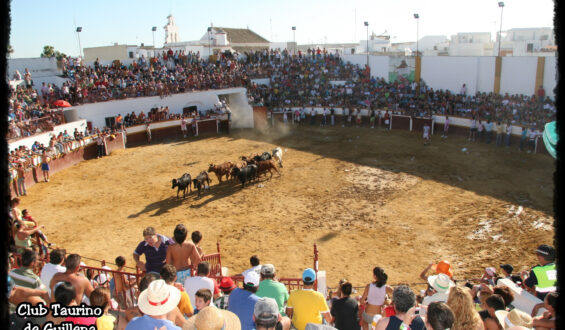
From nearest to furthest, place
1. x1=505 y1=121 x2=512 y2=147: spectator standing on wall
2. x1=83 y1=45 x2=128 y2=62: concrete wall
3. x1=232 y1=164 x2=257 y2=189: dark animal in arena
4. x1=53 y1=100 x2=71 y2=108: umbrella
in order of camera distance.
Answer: x1=232 y1=164 x2=257 y2=189: dark animal in arena
x1=505 y1=121 x2=512 y2=147: spectator standing on wall
x1=53 y1=100 x2=71 y2=108: umbrella
x1=83 y1=45 x2=128 y2=62: concrete wall

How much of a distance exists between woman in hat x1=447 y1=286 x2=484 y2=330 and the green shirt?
1932mm

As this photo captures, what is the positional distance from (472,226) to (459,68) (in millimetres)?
19658

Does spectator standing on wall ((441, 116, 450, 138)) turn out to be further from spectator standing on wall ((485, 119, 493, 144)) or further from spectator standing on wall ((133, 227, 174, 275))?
spectator standing on wall ((133, 227, 174, 275))

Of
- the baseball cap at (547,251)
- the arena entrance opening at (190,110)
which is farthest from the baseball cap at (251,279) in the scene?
the arena entrance opening at (190,110)

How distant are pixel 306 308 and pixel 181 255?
276 cm

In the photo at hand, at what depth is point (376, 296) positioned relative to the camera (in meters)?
6.06

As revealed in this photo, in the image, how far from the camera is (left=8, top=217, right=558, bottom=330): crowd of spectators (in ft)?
13.5

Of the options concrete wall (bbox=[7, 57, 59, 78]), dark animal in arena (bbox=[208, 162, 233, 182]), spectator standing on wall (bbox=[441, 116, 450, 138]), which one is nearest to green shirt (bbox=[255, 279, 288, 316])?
dark animal in arena (bbox=[208, 162, 233, 182])

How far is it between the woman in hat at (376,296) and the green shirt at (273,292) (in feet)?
4.83

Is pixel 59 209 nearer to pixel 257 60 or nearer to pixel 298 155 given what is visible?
pixel 298 155

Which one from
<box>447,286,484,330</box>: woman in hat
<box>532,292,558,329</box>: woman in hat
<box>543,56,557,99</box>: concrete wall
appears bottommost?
<box>532,292,558,329</box>: woman in hat

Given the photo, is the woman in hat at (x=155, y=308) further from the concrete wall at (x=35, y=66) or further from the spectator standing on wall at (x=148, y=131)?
the concrete wall at (x=35, y=66)

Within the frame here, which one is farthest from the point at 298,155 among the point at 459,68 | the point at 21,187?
the point at 459,68

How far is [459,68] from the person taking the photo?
96.7ft
